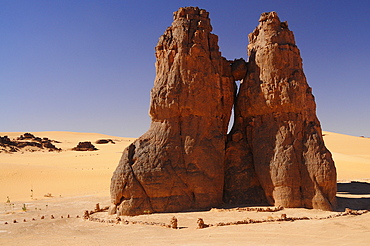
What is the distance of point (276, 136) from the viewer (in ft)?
39.3

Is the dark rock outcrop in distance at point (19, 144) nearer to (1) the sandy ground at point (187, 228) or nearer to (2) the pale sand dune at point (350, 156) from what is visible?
(1) the sandy ground at point (187, 228)

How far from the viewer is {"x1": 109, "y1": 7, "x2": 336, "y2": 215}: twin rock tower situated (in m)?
11.1

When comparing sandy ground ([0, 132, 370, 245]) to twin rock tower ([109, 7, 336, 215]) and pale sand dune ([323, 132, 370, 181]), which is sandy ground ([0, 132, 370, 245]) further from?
pale sand dune ([323, 132, 370, 181])

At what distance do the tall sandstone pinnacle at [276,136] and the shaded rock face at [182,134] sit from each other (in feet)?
2.90

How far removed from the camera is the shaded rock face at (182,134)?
11023 millimetres

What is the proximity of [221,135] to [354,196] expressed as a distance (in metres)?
6.50

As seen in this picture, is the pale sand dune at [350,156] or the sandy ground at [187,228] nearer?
the sandy ground at [187,228]

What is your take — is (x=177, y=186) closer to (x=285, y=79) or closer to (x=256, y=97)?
(x=256, y=97)

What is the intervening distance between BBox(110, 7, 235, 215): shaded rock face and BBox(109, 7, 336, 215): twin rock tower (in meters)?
0.03

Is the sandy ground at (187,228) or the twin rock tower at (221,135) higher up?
the twin rock tower at (221,135)

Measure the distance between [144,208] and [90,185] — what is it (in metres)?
12.4

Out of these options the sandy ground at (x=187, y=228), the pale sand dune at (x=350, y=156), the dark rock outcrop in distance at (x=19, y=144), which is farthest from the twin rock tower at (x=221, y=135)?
the dark rock outcrop in distance at (x=19, y=144)

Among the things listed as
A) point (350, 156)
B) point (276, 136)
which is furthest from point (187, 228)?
point (350, 156)

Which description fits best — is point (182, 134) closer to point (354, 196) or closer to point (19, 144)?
point (354, 196)
